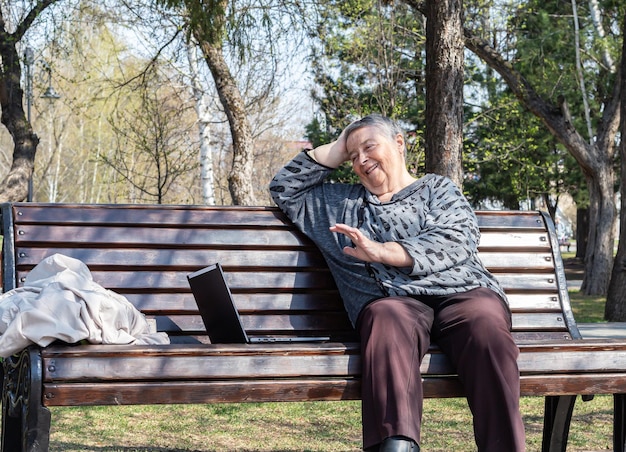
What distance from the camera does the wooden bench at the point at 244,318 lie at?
2.84 meters

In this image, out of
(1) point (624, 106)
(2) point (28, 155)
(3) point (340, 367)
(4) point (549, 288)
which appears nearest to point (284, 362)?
(3) point (340, 367)

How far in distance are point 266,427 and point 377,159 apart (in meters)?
1.73

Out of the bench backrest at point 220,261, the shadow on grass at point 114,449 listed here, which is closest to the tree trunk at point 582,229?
the bench backrest at point 220,261

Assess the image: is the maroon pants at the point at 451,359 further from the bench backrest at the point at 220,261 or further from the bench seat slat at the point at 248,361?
the bench backrest at the point at 220,261

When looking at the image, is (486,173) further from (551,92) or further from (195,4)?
(195,4)

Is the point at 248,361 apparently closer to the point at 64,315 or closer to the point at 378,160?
the point at 64,315

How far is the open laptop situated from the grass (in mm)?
979

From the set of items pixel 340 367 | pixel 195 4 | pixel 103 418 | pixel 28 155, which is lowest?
pixel 103 418

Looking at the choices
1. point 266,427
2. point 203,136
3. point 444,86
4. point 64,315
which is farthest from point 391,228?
point 203,136

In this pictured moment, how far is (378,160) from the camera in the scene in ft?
12.2

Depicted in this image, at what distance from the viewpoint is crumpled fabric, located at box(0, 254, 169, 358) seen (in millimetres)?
2818

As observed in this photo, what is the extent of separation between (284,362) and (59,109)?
38496mm

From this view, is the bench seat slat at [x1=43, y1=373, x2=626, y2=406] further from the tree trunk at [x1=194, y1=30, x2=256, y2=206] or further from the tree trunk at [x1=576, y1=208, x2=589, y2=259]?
the tree trunk at [x1=576, y1=208, x2=589, y2=259]

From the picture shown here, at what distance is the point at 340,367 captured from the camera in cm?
303
